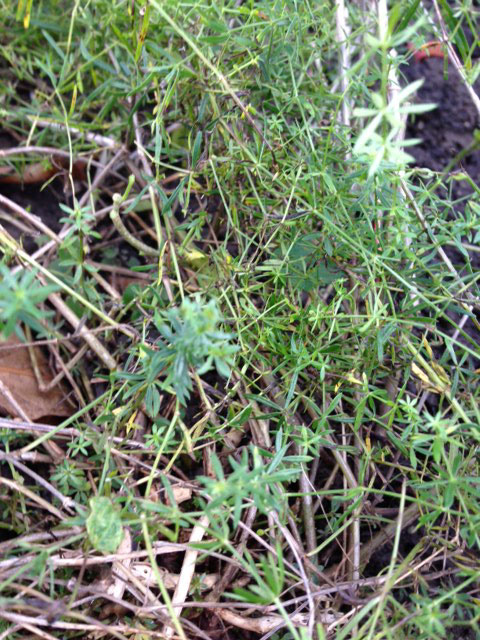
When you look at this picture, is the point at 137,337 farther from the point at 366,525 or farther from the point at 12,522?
the point at 366,525

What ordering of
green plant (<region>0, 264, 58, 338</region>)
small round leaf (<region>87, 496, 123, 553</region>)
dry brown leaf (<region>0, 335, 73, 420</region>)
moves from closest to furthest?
green plant (<region>0, 264, 58, 338</region>) → small round leaf (<region>87, 496, 123, 553</region>) → dry brown leaf (<region>0, 335, 73, 420</region>)

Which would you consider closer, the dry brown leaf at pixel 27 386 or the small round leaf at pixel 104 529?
the small round leaf at pixel 104 529

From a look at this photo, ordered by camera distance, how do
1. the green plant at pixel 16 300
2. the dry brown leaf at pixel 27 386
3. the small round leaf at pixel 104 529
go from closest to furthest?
the green plant at pixel 16 300 < the small round leaf at pixel 104 529 < the dry brown leaf at pixel 27 386

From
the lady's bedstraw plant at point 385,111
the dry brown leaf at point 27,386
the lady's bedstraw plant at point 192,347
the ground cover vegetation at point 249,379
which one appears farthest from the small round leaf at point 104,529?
the lady's bedstraw plant at point 385,111

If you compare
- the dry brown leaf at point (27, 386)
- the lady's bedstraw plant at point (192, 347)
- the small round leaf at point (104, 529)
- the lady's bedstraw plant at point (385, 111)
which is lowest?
the dry brown leaf at point (27, 386)

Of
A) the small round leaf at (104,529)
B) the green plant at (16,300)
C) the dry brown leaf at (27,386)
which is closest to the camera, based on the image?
the green plant at (16,300)

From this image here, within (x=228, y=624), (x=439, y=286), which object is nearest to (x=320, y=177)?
(x=439, y=286)

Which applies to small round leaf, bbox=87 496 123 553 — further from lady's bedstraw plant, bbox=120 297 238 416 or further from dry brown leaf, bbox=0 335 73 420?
dry brown leaf, bbox=0 335 73 420

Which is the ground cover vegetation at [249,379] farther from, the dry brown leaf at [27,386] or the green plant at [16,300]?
the green plant at [16,300]

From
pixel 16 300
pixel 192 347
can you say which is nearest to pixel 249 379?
pixel 192 347

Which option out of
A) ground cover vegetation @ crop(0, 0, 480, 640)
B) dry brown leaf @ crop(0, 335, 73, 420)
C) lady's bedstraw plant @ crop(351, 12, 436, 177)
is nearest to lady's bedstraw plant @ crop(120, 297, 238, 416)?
ground cover vegetation @ crop(0, 0, 480, 640)
